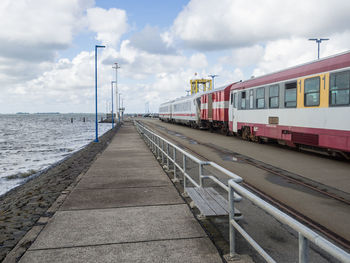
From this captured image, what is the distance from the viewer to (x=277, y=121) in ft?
48.4

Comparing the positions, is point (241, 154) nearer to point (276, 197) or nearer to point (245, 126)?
point (245, 126)

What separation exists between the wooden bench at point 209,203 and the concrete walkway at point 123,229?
32 centimetres

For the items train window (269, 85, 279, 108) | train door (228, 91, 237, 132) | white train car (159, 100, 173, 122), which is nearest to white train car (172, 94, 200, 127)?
white train car (159, 100, 173, 122)

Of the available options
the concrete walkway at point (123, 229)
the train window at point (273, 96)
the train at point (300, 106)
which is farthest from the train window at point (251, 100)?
the concrete walkway at point (123, 229)

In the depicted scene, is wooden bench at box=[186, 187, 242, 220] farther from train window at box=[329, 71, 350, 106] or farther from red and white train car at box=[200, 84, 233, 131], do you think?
red and white train car at box=[200, 84, 233, 131]

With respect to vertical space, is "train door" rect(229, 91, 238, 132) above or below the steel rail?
above

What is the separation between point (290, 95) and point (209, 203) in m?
10.1

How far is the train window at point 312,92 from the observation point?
11844mm

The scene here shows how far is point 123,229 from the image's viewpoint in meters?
4.90

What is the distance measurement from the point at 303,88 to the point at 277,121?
7.74ft

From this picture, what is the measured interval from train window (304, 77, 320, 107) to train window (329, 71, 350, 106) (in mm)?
753

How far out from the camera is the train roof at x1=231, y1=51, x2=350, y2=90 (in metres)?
10.6

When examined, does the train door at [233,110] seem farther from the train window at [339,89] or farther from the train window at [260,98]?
the train window at [339,89]

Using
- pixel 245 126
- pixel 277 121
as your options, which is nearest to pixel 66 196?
pixel 277 121
